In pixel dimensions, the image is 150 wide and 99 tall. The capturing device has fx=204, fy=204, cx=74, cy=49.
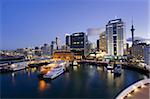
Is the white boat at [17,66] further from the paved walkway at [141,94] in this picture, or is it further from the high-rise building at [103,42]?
the high-rise building at [103,42]

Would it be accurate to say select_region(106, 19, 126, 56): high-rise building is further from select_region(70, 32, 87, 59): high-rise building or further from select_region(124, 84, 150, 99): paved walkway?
select_region(124, 84, 150, 99): paved walkway

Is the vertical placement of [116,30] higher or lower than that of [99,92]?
higher

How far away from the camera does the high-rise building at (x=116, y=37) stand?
1966 centimetres

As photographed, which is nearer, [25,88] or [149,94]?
[149,94]

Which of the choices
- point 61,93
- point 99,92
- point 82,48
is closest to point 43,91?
point 61,93

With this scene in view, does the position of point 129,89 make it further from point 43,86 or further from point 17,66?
point 17,66

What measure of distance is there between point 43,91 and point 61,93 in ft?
1.69

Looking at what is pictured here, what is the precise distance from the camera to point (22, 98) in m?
4.53

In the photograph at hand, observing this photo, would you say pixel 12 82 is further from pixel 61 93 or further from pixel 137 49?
pixel 137 49

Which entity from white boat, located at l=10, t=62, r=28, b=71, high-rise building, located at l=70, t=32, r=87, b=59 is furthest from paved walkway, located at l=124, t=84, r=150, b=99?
high-rise building, located at l=70, t=32, r=87, b=59

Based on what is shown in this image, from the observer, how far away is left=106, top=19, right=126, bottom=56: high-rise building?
19656 mm

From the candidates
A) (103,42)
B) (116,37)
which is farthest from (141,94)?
(103,42)

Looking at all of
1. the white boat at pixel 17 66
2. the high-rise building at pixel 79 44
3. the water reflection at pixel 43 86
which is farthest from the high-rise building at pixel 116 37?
the water reflection at pixel 43 86

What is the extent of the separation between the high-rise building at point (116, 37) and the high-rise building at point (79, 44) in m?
2.51
